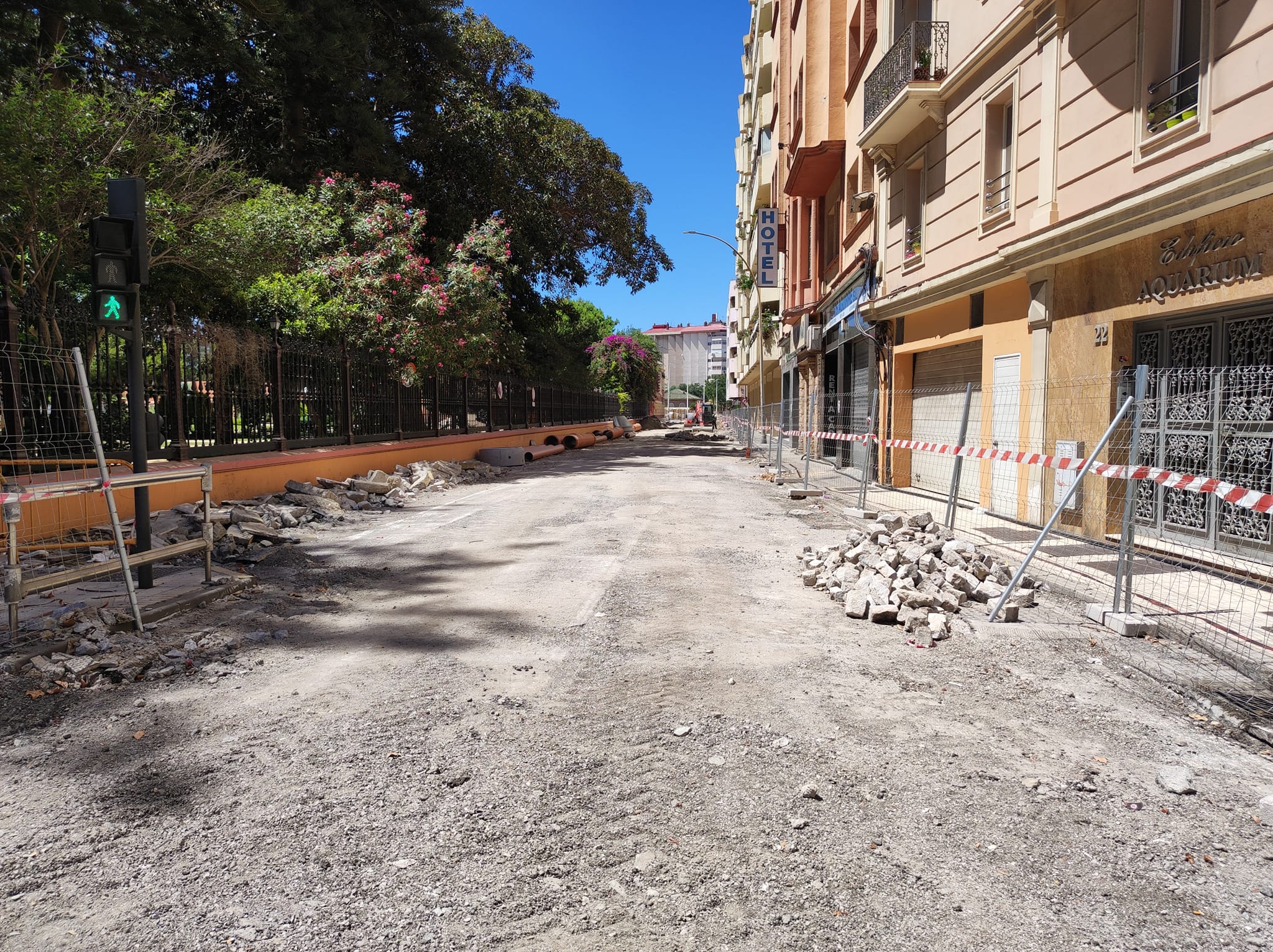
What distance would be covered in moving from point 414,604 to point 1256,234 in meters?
7.66

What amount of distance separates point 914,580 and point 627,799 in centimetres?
375

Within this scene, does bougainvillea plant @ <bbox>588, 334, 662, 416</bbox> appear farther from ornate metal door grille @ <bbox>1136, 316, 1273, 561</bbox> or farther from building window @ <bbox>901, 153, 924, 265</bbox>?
ornate metal door grille @ <bbox>1136, 316, 1273, 561</bbox>

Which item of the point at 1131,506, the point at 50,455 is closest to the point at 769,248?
the point at 50,455

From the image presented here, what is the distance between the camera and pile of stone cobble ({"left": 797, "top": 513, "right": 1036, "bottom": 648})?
557cm

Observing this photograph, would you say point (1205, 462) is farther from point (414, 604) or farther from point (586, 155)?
point (586, 155)

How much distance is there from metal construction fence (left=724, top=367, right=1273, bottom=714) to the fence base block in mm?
40

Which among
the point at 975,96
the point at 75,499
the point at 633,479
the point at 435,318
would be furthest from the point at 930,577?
the point at 435,318

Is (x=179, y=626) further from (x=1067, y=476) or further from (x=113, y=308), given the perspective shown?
(x=1067, y=476)

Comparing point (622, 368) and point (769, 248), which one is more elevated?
point (769, 248)

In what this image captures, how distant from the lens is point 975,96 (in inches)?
462

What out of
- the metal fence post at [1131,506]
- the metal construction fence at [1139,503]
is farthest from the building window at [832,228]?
the metal fence post at [1131,506]

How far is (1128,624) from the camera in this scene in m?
5.26

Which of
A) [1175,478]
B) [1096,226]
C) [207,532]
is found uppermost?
[1096,226]

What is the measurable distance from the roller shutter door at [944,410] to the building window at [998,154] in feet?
6.60
